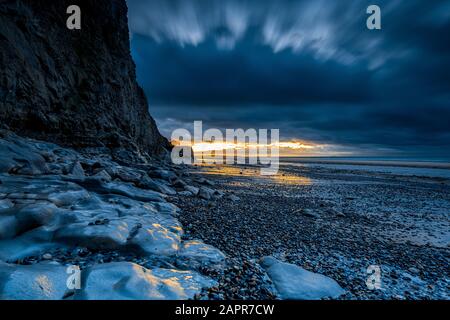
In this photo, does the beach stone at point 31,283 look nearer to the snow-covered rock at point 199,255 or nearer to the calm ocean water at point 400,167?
the snow-covered rock at point 199,255

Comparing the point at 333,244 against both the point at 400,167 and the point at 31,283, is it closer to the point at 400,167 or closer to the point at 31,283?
the point at 31,283

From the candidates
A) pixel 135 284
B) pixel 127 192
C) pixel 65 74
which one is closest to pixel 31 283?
pixel 135 284

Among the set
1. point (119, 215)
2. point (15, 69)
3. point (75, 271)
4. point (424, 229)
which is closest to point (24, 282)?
point (75, 271)

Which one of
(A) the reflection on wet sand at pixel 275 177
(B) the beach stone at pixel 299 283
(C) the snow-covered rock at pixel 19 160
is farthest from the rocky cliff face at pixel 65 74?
(B) the beach stone at pixel 299 283

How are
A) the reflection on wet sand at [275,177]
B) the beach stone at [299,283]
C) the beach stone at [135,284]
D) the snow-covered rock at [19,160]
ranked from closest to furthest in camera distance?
the beach stone at [135,284], the beach stone at [299,283], the snow-covered rock at [19,160], the reflection on wet sand at [275,177]

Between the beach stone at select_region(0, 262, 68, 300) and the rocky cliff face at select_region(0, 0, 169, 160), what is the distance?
16528mm

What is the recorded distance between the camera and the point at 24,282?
3016 mm

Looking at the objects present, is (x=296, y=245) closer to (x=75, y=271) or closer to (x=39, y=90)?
(x=75, y=271)

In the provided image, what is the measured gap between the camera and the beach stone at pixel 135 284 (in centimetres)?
322

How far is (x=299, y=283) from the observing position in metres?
4.20

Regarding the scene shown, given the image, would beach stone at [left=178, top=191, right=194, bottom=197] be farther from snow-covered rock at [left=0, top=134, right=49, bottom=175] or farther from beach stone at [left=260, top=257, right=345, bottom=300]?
beach stone at [left=260, top=257, right=345, bottom=300]

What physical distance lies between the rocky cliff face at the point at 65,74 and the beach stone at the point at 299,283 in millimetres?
18694

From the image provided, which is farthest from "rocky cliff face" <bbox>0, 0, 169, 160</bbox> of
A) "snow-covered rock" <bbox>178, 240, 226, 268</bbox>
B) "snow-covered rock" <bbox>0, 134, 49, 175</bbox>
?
"snow-covered rock" <bbox>178, 240, 226, 268</bbox>

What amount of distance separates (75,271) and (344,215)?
10.5m
